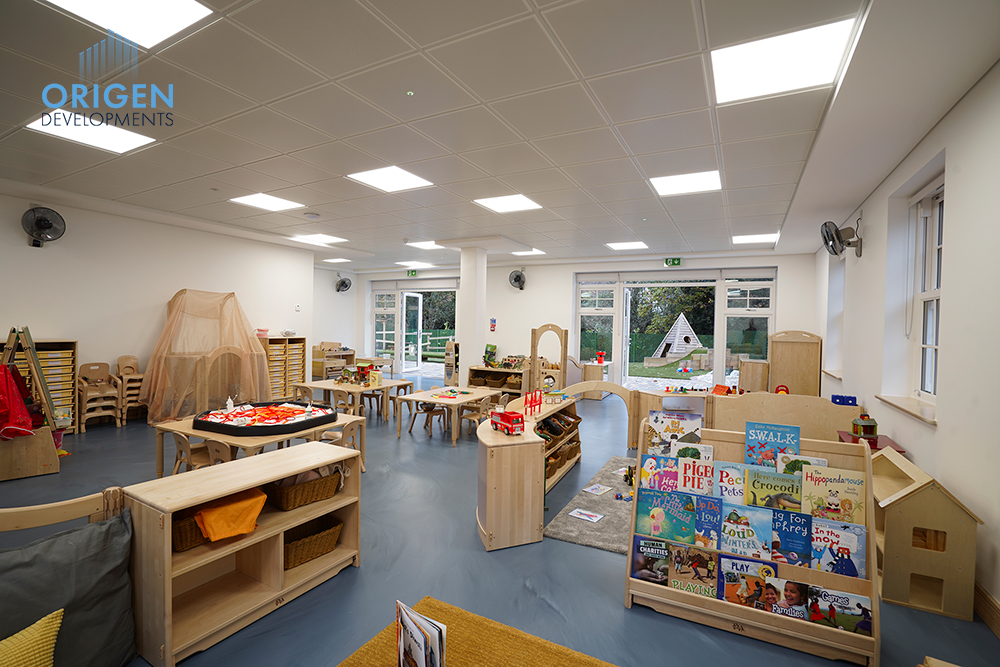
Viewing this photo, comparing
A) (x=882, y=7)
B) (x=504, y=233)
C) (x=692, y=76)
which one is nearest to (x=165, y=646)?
(x=692, y=76)

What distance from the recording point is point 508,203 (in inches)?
233

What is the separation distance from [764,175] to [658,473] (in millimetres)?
3456

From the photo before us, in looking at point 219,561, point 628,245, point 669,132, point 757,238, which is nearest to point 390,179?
point 669,132

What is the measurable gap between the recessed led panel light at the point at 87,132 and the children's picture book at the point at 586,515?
5016 millimetres

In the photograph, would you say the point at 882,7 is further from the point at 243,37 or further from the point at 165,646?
the point at 165,646

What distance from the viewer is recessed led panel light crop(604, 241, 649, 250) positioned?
8.46 m

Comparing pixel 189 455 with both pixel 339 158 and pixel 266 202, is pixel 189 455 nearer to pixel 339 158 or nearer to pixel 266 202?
pixel 339 158

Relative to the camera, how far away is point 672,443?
2.70 metres

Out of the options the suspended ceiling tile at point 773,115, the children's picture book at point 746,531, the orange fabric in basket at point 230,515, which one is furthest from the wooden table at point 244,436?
the suspended ceiling tile at point 773,115

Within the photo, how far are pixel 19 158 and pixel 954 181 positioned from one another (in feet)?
26.3

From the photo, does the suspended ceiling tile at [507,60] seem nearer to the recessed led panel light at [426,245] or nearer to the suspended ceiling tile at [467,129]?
the suspended ceiling tile at [467,129]

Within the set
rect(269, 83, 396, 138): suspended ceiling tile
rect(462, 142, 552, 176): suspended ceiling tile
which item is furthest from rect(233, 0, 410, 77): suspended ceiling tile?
rect(462, 142, 552, 176): suspended ceiling tile

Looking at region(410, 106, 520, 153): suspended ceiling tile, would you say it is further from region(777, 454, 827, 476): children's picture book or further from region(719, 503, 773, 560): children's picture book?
region(719, 503, 773, 560): children's picture book

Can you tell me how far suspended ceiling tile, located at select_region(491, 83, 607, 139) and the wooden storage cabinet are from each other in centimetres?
265
